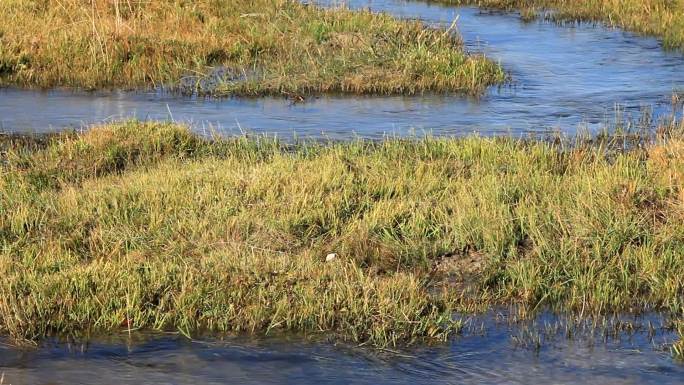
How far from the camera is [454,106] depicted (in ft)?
45.2

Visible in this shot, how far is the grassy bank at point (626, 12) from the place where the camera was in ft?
60.5

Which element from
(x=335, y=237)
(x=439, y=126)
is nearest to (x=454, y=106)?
(x=439, y=126)

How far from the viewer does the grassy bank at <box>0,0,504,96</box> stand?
1480 cm

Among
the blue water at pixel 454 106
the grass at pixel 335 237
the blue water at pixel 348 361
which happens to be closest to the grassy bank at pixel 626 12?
the blue water at pixel 454 106

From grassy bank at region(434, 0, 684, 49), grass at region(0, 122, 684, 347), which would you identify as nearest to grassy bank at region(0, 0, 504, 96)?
grassy bank at region(434, 0, 684, 49)

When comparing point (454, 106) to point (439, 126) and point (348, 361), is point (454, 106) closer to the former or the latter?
point (439, 126)

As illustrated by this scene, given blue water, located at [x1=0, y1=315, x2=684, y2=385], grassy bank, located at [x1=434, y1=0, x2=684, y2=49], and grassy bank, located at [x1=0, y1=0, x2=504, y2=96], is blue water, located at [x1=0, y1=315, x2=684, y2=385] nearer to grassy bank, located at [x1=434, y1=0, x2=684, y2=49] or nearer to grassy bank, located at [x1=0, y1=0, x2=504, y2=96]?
grassy bank, located at [x1=0, y1=0, x2=504, y2=96]

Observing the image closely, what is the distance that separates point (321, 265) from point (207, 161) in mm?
2865

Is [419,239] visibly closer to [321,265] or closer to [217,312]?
[321,265]

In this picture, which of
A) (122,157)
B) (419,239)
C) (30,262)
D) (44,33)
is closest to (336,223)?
(419,239)

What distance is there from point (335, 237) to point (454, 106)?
20.5 ft

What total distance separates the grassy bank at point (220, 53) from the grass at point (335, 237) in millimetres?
4769

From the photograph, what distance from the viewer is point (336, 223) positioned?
7.98 metres

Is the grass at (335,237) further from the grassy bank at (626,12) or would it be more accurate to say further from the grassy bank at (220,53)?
the grassy bank at (626,12)
